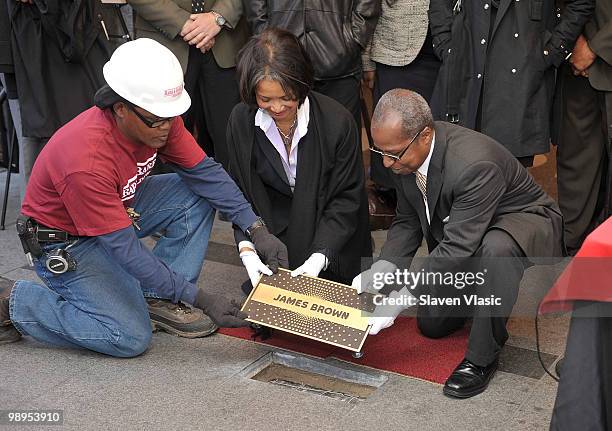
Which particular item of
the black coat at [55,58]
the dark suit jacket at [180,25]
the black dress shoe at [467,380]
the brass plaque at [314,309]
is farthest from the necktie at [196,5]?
the black dress shoe at [467,380]

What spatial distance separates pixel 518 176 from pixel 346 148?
0.61 meters

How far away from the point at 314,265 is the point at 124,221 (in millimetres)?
630

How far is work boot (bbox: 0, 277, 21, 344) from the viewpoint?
3035 millimetres

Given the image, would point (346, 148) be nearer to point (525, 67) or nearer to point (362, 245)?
point (362, 245)

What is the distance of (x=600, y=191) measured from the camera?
12.1 feet

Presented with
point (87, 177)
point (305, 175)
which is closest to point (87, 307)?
point (87, 177)

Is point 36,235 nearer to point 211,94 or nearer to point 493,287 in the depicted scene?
point 211,94

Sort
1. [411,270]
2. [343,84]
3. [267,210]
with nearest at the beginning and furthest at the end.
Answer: [411,270] < [267,210] < [343,84]

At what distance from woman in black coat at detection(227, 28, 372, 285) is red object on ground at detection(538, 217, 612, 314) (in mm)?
1132

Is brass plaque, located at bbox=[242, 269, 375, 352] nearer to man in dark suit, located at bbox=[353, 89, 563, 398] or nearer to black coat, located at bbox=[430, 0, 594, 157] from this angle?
man in dark suit, located at bbox=[353, 89, 563, 398]

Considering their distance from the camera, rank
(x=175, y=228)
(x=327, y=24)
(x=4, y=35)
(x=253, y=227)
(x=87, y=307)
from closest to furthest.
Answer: (x=87, y=307) → (x=253, y=227) → (x=175, y=228) → (x=327, y=24) → (x=4, y=35)

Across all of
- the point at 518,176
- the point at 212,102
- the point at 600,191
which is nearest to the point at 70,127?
the point at 212,102

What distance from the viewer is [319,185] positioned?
10.4 feet

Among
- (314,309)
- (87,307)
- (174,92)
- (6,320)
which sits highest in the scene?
(174,92)
